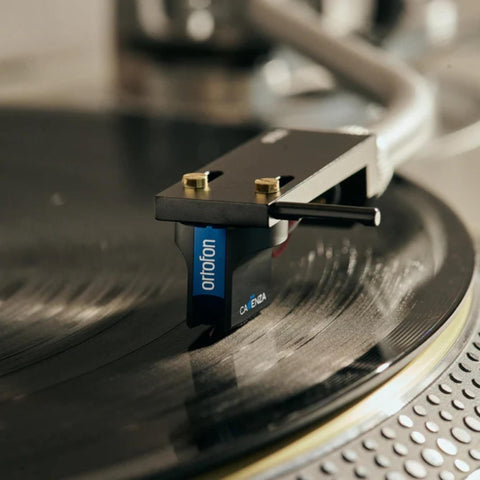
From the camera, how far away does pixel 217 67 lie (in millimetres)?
1457

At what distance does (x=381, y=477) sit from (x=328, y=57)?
88 centimetres

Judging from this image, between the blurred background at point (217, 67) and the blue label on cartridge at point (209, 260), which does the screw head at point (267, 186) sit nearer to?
the blue label on cartridge at point (209, 260)

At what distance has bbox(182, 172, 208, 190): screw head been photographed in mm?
556

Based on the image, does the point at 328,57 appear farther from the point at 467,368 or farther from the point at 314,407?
the point at 314,407

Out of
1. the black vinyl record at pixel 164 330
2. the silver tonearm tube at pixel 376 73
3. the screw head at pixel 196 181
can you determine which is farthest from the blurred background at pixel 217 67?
the screw head at pixel 196 181

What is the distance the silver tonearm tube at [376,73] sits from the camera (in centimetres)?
87

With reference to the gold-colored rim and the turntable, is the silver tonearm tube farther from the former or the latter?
the gold-colored rim

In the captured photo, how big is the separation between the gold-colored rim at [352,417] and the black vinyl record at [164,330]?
12 millimetres

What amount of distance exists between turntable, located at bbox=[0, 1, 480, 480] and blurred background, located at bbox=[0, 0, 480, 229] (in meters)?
0.46

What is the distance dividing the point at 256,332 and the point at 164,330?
0.06 m

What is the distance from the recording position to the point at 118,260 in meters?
0.77

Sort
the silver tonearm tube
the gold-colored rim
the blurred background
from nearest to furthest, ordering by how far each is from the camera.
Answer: the gold-colored rim → the silver tonearm tube → the blurred background

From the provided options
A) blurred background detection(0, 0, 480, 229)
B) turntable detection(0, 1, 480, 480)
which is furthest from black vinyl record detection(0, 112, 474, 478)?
blurred background detection(0, 0, 480, 229)

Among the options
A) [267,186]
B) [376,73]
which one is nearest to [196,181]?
[267,186]
